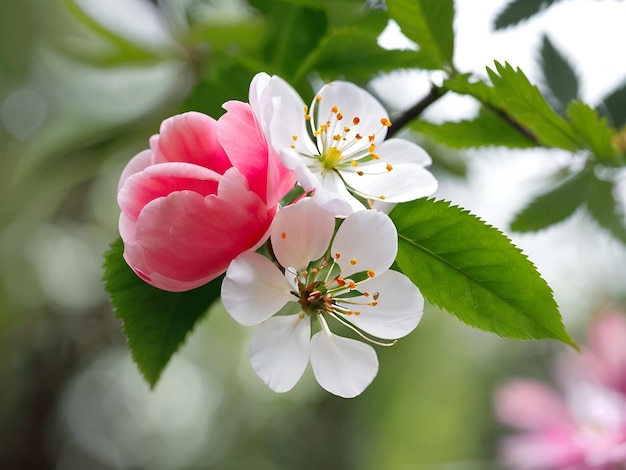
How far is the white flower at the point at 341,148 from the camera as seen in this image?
18 centimetres

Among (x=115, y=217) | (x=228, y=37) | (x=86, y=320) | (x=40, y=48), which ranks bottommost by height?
(x=86, y=320)

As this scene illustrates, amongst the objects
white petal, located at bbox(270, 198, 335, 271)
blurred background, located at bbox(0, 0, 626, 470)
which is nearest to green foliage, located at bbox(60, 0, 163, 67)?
blurred background, located at bbox(0, 0, 626, 470)

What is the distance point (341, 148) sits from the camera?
218mm

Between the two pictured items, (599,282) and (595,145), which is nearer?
(595,145)

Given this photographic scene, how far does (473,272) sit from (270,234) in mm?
60

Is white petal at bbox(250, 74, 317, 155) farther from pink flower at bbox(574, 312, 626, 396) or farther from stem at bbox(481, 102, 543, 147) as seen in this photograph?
pink flower at bbox(574, 312, 626, 396)

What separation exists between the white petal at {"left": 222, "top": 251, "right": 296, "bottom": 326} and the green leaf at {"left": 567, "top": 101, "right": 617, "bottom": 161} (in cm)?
14

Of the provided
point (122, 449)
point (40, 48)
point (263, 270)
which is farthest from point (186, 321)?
point (122, 449)

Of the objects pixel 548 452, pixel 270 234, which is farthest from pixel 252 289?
pixel 548 452

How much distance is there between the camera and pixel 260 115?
18 cm

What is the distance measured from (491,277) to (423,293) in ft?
0.07

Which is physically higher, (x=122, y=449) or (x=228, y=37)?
(x=228, y=37)

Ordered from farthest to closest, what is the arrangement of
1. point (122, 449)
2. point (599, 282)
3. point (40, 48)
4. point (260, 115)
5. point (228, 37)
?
point (122, 449)
point (599, 282)
point (40, 48)
point (228, 37)
point (260, 115)

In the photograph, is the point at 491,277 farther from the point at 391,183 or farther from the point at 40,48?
the point at 40,48
